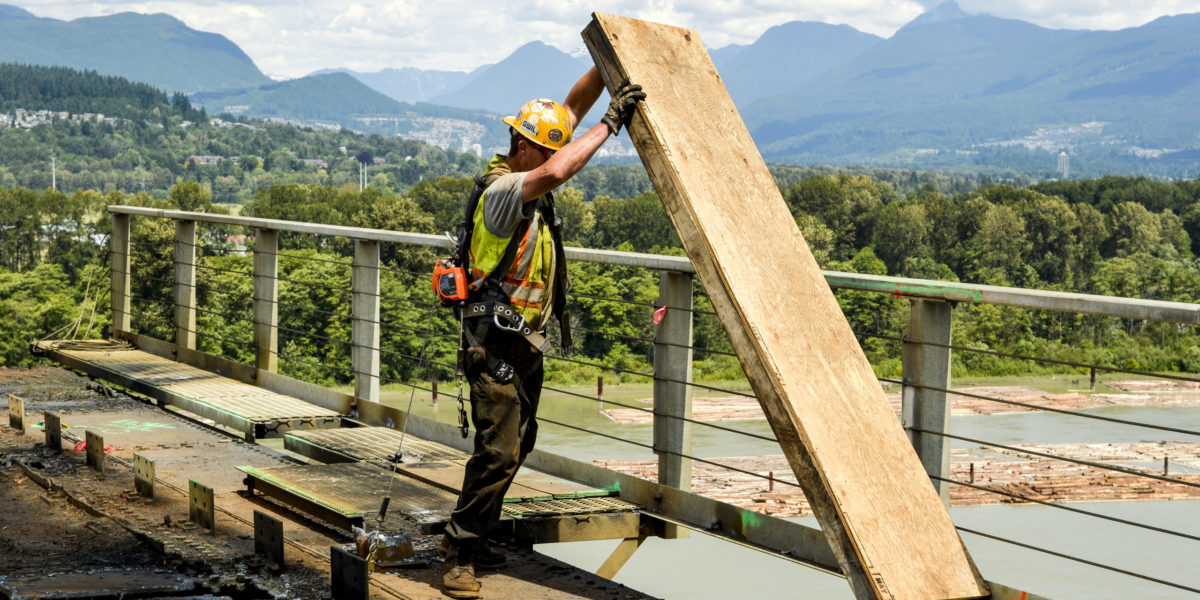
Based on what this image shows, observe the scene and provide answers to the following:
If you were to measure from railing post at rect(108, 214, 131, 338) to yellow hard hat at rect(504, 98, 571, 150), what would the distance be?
494 centimetres

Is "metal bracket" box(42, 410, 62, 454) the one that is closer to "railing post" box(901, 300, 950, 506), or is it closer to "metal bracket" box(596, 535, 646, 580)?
"metal bracket" box(596, 535, 646, 580)

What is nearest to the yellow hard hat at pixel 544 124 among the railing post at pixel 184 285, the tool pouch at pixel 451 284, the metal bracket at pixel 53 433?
the tool pouch at pixel 451 284

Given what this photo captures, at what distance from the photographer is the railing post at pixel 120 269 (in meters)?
7.93

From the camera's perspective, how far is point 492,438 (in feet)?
11.8

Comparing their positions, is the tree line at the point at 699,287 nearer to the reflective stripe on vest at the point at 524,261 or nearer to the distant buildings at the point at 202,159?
the reflective stripe on vest at the point at 524,261

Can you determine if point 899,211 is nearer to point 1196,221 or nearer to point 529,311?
point 1196,221

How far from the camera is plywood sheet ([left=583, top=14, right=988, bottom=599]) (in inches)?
115

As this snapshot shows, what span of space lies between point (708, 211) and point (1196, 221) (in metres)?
114

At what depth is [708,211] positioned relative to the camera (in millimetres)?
3230

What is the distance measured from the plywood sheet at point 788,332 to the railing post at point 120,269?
5.28 metres

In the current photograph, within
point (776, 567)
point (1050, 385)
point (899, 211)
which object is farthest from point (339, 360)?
point (899, 211)

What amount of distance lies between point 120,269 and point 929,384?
5.93 metres

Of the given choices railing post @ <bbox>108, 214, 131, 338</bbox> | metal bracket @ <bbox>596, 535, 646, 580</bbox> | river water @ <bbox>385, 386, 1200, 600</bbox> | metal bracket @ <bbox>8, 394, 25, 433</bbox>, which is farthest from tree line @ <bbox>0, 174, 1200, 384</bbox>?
metal bracket @ <bbox>596, 535, 646, 580</bbox>

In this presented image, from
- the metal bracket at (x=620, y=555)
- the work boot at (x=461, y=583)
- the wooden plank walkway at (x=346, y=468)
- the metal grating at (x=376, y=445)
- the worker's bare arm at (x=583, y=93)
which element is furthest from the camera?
the metal grating at (x=376, y=445)
